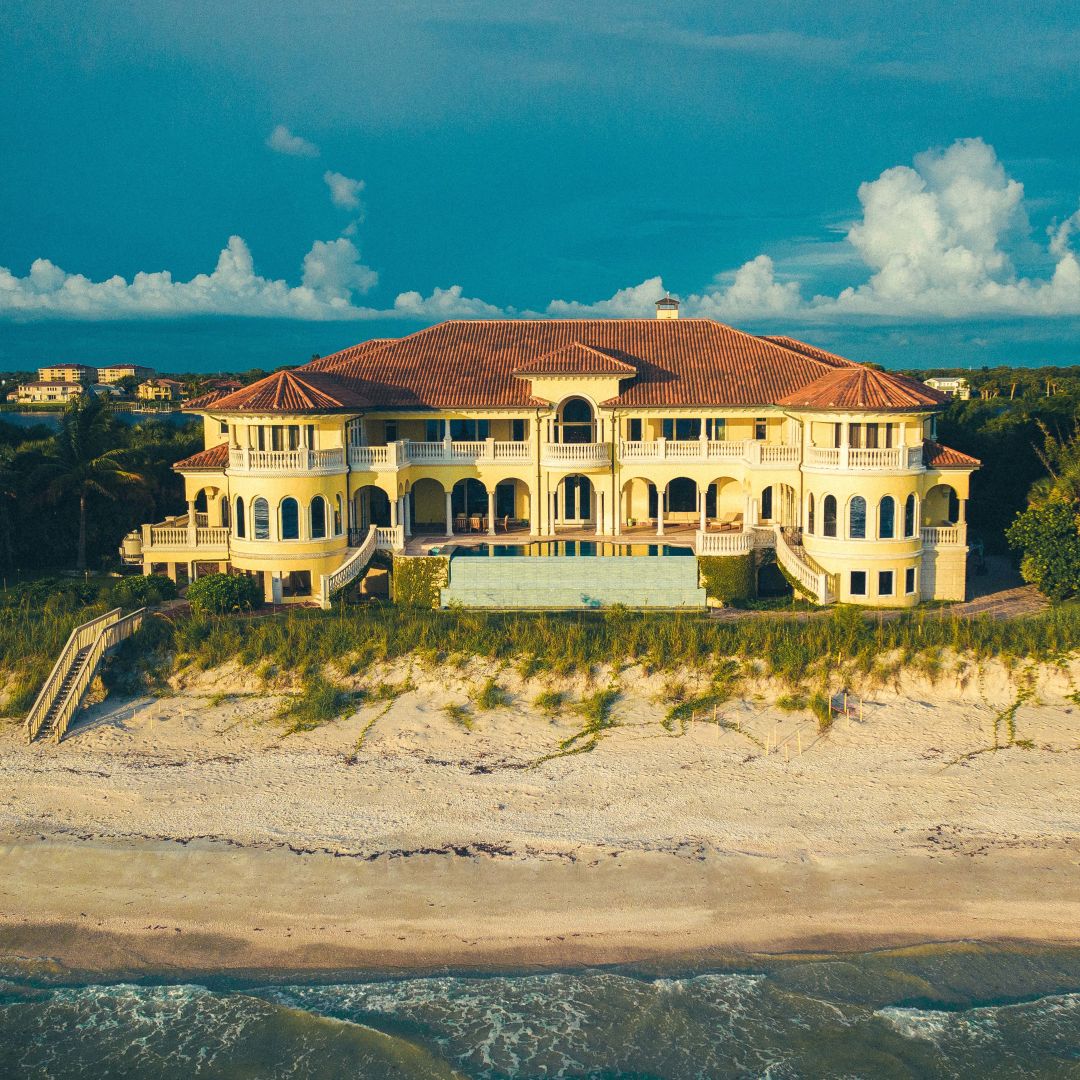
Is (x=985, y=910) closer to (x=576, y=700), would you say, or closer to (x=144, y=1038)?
(x=576, y=700)

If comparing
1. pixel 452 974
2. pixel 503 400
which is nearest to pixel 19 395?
pixel 503 400

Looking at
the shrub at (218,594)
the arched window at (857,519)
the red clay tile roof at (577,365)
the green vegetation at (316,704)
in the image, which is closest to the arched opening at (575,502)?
the red clay tile roof at (577,365)

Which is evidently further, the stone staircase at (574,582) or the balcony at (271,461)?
the balcony at (271,461)

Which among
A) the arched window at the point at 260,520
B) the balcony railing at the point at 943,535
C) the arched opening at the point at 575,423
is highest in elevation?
the arched opening at the point at 575,423

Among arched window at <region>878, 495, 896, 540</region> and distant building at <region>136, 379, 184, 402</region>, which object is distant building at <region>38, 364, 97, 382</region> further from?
arched window at <region>878, 495, 896, 540</region>

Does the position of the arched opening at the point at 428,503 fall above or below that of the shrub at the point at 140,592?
above

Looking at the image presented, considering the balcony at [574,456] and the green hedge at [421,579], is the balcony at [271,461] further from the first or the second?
the balcony at [574,456]

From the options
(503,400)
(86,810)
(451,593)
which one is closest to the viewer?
(86,810)
